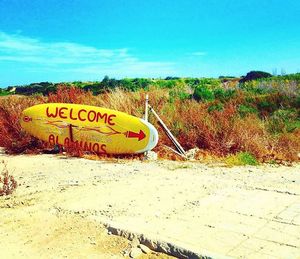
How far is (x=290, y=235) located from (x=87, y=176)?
339 centimetres

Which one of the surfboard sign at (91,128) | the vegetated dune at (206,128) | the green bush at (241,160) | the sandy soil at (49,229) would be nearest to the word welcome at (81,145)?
the surfboard sign at (91,128)

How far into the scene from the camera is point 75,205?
514cm

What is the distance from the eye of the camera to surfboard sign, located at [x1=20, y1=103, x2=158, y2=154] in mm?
8438

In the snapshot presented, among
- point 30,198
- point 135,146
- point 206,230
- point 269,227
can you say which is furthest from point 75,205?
point 135,146

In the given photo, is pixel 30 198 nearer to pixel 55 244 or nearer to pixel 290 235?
pixel 55 244

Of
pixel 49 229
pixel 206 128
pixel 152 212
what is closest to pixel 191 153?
pixel 206 128

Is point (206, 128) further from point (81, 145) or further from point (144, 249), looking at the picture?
point (144, 249)

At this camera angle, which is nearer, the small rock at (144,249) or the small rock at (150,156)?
the small rock at (144,249)

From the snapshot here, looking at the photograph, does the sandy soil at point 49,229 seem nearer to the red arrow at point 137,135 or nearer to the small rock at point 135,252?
the small rock at point 135,252

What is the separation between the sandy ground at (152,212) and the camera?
399 centimetres

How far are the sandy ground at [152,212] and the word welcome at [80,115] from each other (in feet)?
5.89

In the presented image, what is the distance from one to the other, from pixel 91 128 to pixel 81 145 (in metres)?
0.41

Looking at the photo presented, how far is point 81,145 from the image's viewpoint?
8.89 metres

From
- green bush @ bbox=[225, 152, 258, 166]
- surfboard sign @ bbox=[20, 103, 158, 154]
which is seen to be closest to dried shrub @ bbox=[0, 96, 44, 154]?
surfboard sign @ bbox=[20, 103, 158, 154]
